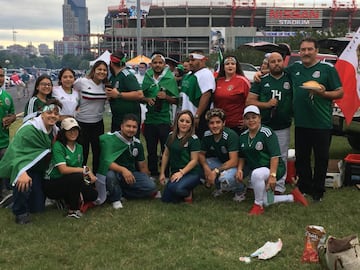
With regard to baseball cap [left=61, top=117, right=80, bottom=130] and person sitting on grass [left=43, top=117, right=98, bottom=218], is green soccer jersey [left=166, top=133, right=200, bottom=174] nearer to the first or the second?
person sitting on grass [left=43, top=117, right=98, bottom=218]

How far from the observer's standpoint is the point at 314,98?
5.02 m

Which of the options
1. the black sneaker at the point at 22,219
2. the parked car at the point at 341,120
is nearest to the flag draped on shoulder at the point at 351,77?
the parked car at the point at 341,120

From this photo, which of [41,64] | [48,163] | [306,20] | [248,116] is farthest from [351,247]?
[41,64]

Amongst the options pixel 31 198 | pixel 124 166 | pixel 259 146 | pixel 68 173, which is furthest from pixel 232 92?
pixel 31 198

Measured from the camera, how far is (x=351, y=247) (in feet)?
10.8

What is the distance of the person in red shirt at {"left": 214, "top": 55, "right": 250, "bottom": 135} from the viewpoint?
5.57 meters

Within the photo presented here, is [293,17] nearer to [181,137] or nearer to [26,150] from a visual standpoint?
[181,137]

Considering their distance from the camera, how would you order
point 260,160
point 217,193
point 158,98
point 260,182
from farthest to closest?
1. point 158,98
2. point 217,193
3. point 260,160
4. point 260,182

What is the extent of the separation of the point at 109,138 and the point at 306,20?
84949 millimetres

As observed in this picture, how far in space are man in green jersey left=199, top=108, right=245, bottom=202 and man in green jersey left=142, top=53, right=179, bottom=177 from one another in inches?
31.5

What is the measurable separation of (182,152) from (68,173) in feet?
4.56

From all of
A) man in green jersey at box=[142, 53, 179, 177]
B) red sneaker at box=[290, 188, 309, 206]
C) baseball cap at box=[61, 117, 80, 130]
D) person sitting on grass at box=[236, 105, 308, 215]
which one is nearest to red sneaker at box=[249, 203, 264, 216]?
person sitting on grass at box=[236, 105, 308, 215]

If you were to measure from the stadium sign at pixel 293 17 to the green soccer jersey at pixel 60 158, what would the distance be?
275 feet

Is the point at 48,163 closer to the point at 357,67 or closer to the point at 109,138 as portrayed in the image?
the point at 109,138
